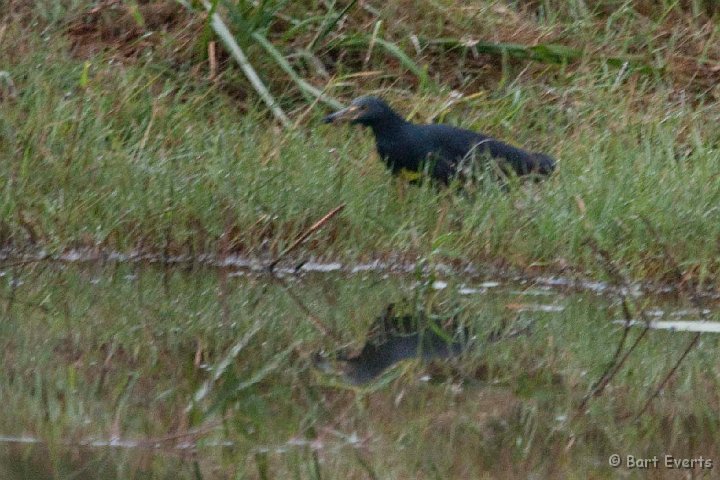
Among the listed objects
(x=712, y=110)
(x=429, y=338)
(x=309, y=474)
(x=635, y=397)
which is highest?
(x=309, y=474)

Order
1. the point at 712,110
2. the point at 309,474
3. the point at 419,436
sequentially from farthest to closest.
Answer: the point at 712,110 → the point at 419,436 → the point at 309,474

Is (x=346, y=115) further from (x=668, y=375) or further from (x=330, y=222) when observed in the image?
(x=668, y=375)

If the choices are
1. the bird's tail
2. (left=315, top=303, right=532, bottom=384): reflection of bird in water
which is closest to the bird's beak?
the bird's tail

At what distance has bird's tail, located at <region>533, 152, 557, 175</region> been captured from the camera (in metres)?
5.97

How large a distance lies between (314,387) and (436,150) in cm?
255

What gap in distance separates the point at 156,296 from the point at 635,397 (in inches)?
70.9

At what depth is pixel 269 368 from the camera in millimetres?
3732

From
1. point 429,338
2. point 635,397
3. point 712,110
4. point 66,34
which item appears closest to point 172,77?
point 66,34

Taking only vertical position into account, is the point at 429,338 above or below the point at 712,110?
above

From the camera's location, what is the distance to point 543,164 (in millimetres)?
6023

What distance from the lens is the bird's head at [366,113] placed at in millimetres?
6172

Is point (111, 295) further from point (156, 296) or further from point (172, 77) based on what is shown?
point (172, 77)

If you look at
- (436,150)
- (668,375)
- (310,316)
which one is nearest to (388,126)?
(436,150)

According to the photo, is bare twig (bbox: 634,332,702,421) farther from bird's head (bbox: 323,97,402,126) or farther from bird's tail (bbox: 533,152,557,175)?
bird's head (bbox: 323,97,402,126)
